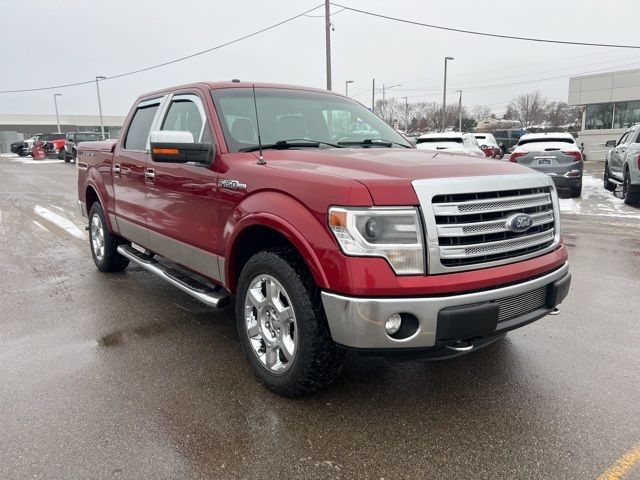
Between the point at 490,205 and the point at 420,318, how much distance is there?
0.77 metres

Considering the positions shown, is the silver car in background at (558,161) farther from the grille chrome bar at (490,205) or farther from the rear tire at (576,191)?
the grille chrome bar at (490,205)

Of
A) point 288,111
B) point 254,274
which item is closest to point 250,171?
point 254,274

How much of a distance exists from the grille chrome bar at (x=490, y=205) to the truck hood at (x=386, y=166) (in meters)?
0.16

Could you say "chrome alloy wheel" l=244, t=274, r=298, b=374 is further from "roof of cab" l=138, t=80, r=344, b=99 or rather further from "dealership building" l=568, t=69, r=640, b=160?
"dealership building" l=568, t=69, r=640, b=160

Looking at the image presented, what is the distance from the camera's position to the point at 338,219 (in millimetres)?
2619

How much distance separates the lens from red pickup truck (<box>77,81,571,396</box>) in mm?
2580

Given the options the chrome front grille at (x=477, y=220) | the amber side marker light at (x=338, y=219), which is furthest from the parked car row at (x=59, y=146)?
the chrome front grille at (x=477, y=220)

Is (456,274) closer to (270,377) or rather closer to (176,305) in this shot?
(270,377)

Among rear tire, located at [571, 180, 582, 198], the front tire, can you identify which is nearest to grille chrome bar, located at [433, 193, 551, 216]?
the front tire

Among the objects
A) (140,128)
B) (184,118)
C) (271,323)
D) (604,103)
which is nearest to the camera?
(271,323)

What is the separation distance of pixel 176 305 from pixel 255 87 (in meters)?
2.19

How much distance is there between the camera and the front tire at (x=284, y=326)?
2826 mm

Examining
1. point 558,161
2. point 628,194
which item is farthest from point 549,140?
point 628,194

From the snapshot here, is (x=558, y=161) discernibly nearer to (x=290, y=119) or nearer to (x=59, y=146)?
(x=290, y=119)
